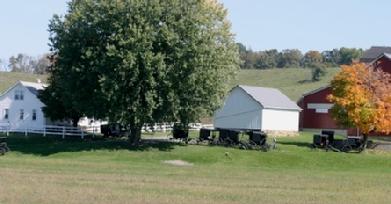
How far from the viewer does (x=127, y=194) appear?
24.9 meters

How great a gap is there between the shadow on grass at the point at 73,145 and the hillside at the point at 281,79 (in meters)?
79.7

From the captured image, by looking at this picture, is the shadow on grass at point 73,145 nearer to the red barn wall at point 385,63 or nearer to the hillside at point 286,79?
the red barn wall at point 385,63

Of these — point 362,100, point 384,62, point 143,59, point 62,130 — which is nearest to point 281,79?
point 384,62

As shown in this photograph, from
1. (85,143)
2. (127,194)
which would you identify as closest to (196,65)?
(85,143)

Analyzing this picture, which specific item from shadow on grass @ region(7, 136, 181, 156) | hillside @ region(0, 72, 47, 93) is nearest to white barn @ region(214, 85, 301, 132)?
shadow on grass @ region(7, 136, 181, 156)

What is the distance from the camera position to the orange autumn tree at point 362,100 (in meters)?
56.1

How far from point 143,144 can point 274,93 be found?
96.2 ft

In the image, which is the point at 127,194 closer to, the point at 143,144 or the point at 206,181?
the point at 206,181

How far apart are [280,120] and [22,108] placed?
27.9 metres

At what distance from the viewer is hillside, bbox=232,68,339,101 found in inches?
6014

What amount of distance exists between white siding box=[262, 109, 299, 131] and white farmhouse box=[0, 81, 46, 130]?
2340cm

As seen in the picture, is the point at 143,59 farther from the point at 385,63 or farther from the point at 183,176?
the point at 385,63

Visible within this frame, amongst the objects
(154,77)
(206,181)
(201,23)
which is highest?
(201,23)

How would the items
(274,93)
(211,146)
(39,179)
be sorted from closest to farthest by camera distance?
(39,179) < (211,146) < (274,93)
